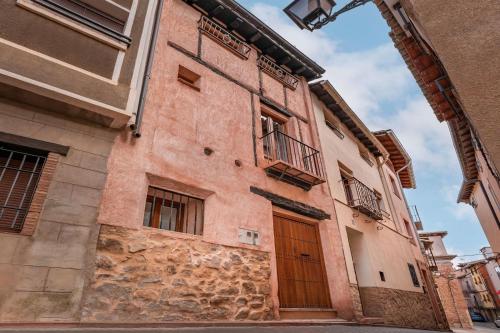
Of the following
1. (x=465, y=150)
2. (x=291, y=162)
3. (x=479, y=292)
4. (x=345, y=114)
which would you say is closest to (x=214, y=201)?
(x=291, y=162)

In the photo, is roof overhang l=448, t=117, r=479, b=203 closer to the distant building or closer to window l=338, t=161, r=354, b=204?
window l=338, t=161, r=354, b=204

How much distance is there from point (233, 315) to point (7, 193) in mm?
3680

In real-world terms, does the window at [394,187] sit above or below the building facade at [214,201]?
above

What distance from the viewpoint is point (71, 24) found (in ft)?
15.1

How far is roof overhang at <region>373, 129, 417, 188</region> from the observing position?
577 inches

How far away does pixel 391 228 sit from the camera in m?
11.5

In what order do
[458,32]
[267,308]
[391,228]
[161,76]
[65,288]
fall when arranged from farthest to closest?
1. [391,228]
2. [161,76]
3. [267,308]
4. [458,32]
5. [65,288]

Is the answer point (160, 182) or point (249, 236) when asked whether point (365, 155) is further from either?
point (160, 182)

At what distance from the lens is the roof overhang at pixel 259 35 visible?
820 centimetres

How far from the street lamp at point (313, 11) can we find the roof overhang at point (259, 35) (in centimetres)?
526

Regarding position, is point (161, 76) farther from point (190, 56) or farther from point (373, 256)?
point (373, 256)

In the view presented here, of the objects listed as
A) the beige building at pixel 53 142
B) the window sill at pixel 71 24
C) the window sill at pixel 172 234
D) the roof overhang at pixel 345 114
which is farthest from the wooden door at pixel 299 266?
the roof overhang at pixel 345 114

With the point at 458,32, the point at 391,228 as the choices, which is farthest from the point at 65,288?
the point at 391,228

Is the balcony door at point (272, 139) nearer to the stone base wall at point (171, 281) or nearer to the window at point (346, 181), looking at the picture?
the window at point (346, 181)
